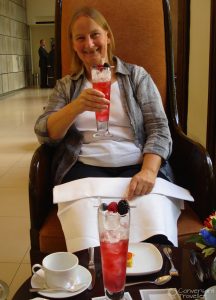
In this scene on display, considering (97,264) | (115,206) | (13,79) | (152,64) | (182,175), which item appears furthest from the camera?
(13,79)

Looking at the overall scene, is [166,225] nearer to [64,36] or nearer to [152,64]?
[152,64]

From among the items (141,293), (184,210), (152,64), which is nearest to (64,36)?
(152,64)

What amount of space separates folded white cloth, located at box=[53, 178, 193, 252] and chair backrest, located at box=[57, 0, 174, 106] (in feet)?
2.18

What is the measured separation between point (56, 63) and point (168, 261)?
123 cm

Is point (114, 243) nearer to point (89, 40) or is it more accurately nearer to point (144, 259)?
point (144, 259)

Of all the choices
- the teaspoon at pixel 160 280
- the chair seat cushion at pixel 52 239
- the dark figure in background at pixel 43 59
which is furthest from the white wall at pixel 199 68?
the dark figure in background at pixel 43 59

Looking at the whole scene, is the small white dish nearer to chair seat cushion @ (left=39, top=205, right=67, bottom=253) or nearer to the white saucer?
the white saucer

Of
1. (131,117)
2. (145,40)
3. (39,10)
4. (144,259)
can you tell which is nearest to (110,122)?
(131,117)

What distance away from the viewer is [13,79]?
11312mm

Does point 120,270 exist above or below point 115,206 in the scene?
below

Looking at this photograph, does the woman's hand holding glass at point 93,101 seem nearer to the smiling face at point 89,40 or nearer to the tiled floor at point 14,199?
the smiling face at point 89,40

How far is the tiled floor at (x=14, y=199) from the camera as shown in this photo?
6.35 ft

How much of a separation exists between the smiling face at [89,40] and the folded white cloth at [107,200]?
1.81ft

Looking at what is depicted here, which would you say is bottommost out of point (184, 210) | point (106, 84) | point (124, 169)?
point (184, 210)
